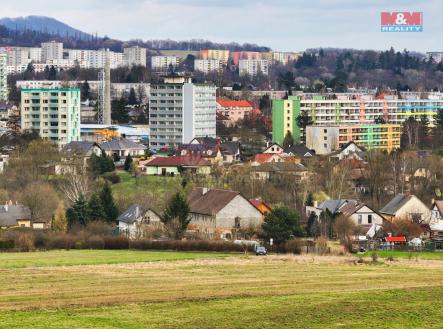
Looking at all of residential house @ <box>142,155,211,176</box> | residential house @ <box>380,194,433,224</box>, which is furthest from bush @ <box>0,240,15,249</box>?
residential house @ <box>142,155,211,176</box>

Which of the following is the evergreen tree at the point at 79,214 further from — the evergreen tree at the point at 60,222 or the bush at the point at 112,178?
the bush at the point at 112,178

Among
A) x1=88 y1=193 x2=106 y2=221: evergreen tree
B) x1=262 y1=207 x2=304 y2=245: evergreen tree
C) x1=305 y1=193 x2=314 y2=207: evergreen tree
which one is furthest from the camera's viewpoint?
x1=305 y1=193 x2=314 y2=207: evergreen tree

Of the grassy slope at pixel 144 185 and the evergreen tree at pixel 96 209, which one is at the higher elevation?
the grassy slope at pixel 144 185

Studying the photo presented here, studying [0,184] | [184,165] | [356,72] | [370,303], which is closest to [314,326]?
[370,303]

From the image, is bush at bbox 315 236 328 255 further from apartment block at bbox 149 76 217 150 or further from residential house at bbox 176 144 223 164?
apartment block at bbox 149 76 217 150

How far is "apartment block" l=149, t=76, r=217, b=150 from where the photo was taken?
83.2 m

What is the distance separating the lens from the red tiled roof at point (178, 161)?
63750 mm

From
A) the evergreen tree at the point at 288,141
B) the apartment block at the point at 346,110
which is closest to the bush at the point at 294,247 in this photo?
the evergreen tree at the point at 288,141

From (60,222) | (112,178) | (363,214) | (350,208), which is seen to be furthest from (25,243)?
(112,178)

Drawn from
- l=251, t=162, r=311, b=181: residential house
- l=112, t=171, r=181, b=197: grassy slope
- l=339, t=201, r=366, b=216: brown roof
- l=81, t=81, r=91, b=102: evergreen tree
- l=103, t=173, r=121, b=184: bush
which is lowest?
l=339, t=201, r=366, b=216: brown roof

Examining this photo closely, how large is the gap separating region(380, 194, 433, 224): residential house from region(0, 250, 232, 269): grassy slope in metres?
13.1

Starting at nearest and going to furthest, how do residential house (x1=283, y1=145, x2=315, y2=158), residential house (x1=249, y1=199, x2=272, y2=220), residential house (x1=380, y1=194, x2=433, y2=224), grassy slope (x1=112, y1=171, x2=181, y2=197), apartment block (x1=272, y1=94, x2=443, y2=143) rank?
residential house (x1=249, y1=199, x2=272, y2=220), residential house (x1=380, y1=194, x2=433, y2=224), grassy slope (x1=112, y1=171, x2=181, y2=197), residential house (x1=283, y1=145, x2=315, y2=158), apartment block (x1=272, y1=94, x2=443, y2=143)

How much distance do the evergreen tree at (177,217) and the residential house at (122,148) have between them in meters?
30.6

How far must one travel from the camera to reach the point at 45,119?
82.6 metres
